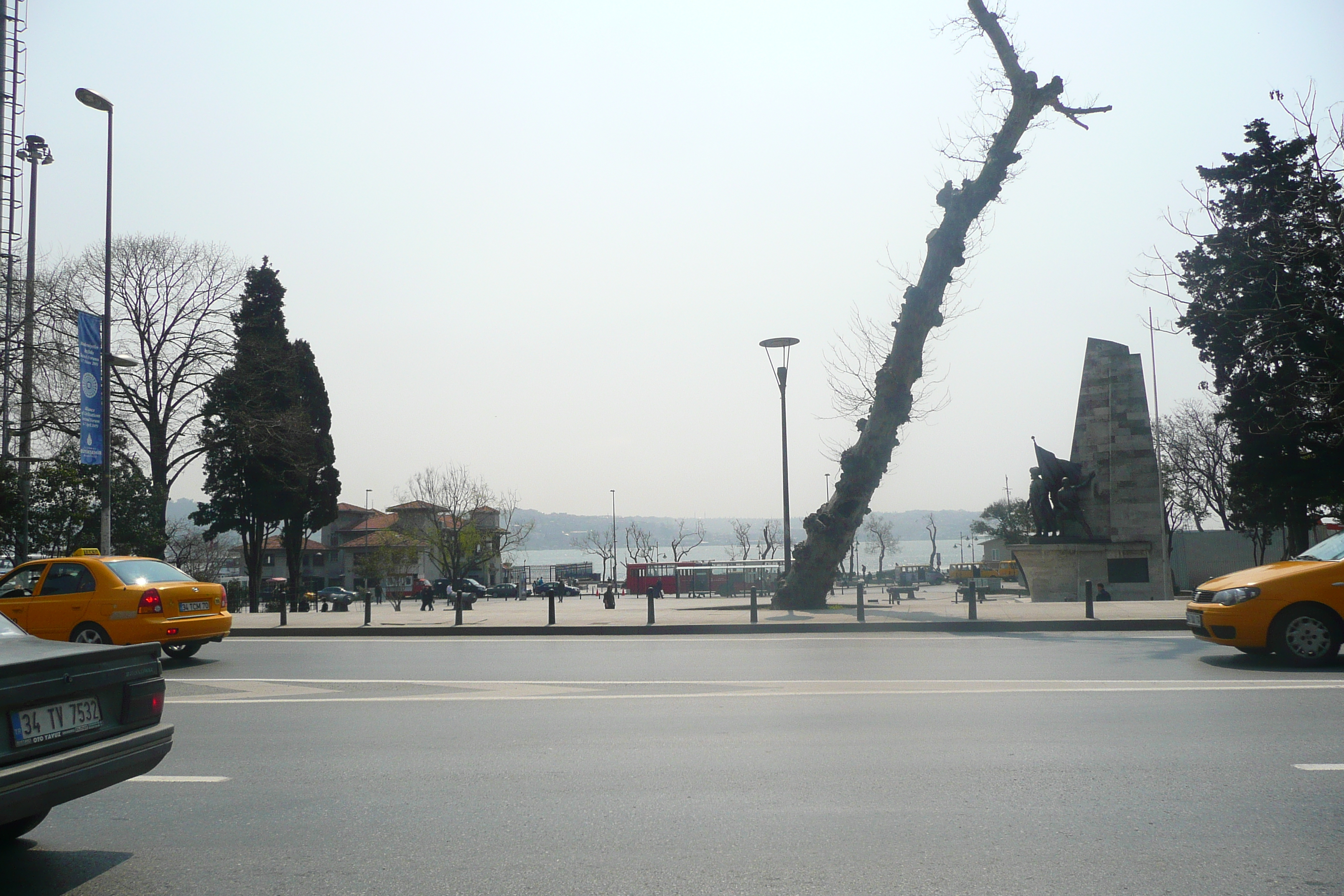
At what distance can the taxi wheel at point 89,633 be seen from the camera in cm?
Answer: 1147

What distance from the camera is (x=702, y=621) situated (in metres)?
18.3

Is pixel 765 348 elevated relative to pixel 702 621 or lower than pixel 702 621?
elevated

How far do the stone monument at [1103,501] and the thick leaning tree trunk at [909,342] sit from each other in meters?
7.79

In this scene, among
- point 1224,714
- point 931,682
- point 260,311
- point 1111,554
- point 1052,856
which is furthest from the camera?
point 260,311

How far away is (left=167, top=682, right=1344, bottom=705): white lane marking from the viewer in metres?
8.63

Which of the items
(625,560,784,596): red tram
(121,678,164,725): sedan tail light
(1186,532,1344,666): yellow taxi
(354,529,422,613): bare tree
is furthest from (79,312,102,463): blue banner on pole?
(354,529,422,613): bare tree

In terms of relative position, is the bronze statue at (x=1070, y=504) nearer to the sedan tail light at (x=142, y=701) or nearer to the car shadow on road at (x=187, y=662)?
the car shadow on road at (x=187, y=662)

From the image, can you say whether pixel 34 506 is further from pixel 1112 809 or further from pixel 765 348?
pixel 1112 809

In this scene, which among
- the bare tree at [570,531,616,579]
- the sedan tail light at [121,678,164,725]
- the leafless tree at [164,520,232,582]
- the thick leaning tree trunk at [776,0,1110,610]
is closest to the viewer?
the sedan tail light at [121,678,164,725]

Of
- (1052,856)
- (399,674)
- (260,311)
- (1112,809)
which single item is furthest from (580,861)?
(260,311)

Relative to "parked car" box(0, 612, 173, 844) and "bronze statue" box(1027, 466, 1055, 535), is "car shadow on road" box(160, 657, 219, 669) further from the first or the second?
"bronze statue" box(1027, 466, 1055, 535)

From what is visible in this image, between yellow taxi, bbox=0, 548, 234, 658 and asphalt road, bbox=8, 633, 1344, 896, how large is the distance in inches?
85.5

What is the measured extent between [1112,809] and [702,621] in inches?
A: 534

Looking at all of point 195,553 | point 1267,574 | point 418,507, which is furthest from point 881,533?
point 1267,574
